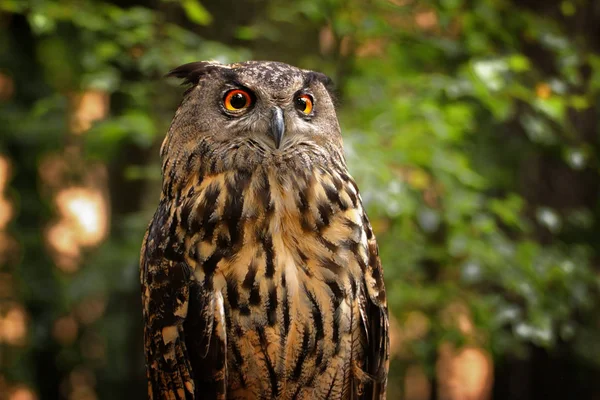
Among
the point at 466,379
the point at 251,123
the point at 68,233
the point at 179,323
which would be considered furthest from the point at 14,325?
the point at 466,379

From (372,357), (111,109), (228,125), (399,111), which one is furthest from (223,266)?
(111,109)

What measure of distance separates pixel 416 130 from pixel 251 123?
52.3 inches

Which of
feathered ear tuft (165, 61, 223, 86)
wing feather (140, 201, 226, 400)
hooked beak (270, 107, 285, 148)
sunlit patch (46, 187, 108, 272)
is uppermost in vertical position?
sunlit patch (46, 187, 108, 272)

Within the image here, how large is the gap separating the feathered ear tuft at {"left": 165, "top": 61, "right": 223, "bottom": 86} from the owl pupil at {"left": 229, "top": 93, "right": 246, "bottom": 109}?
0.12 metres

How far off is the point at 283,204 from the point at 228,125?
30 cm

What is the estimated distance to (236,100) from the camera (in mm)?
1986

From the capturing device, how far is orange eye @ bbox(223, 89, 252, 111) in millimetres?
1981

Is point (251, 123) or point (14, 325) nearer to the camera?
point (251, 123)

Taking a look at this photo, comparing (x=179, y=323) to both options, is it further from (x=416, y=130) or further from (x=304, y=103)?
(x=416, y=130)

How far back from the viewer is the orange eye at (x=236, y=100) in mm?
1981

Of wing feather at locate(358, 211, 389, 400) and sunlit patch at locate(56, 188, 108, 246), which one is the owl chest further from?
sunlit patch at locate(56, 188, 108, 246)

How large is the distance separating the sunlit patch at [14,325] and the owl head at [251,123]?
400 cm

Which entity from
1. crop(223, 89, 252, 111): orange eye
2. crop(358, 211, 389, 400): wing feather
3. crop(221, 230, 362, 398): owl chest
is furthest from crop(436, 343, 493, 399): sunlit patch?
crop(223, 89, 252, 111): orange eye

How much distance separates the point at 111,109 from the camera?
4391 mm
